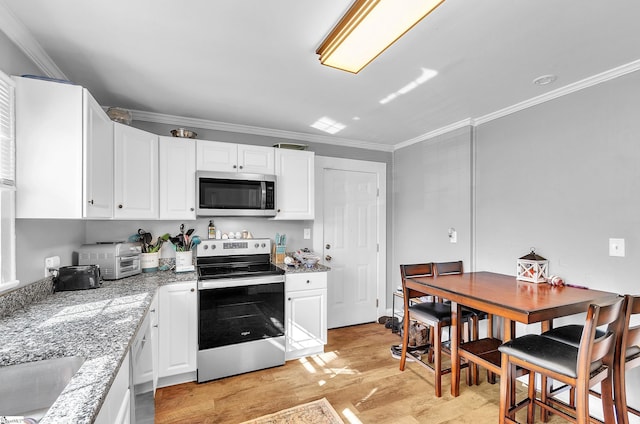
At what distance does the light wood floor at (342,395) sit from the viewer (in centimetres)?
206

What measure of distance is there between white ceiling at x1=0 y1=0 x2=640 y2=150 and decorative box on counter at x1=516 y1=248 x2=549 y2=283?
4.34ft

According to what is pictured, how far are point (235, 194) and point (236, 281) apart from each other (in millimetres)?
854

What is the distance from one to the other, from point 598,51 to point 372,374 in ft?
9.21

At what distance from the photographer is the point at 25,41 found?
1649 millimetres

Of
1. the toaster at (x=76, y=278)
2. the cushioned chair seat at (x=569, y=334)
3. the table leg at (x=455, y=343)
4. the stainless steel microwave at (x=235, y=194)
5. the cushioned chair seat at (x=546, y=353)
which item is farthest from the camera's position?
the stainless steel microwave at (x=235, y=194)

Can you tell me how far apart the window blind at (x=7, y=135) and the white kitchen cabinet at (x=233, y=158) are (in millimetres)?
1334

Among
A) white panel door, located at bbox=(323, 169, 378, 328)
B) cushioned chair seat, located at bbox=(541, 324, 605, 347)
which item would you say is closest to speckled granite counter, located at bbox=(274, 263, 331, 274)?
white panel door, located at bbox=(323, 169, 378, 328)

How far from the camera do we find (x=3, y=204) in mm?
1487

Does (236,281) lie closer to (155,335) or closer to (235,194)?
(155,335)

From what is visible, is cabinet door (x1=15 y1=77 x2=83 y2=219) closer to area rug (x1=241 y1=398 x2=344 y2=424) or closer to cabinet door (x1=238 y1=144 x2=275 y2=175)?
cabinet door (x1=238 y1=144 x2=275 y2=175)

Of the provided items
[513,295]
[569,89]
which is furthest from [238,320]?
[569,89]

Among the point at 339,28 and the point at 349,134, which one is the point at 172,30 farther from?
the point at 349,134

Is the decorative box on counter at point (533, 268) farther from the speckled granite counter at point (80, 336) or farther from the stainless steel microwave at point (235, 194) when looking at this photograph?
the speckled granite counter at point (80, 336)

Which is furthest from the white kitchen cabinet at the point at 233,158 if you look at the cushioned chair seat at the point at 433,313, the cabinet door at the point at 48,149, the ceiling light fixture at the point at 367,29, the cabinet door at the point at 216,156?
the cushioned chair seat at the point at 433,313
